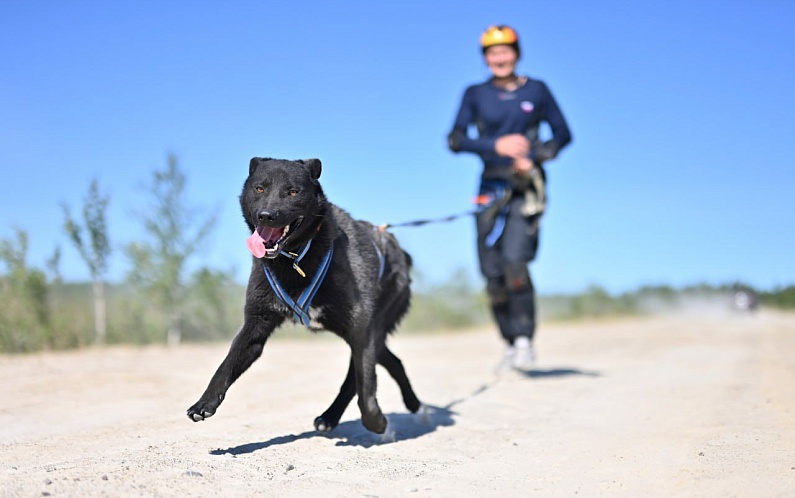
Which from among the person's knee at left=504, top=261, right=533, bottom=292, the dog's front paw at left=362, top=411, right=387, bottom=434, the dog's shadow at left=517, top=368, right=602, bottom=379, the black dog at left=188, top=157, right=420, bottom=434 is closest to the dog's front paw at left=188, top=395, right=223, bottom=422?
the black dog at left=188, top=157, right=420, bottom=434

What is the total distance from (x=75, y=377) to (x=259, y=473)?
4.10 meters

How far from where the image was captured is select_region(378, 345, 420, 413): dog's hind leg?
5398 mm

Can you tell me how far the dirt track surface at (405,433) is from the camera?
354cm

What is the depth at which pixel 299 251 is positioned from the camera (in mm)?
4410

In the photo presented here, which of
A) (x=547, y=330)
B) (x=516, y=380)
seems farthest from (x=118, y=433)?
(x=547, y=330)

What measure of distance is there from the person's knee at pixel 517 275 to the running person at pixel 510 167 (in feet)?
0.03

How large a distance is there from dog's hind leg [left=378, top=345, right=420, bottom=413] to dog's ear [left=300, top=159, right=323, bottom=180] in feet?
4.73

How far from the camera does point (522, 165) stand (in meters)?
8.21

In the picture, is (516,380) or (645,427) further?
(516,380)

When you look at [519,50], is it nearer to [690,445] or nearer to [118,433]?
[690,445]

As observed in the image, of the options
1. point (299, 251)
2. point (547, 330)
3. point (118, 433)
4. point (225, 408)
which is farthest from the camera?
point (547, 330)

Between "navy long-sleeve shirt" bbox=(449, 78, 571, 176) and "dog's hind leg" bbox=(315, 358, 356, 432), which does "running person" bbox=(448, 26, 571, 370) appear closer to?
"navy long-sleeve shirt" bbox=(449, 78, 571, 176)

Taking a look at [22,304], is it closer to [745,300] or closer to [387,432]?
[387,432]

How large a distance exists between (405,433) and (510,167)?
3.92 meters
